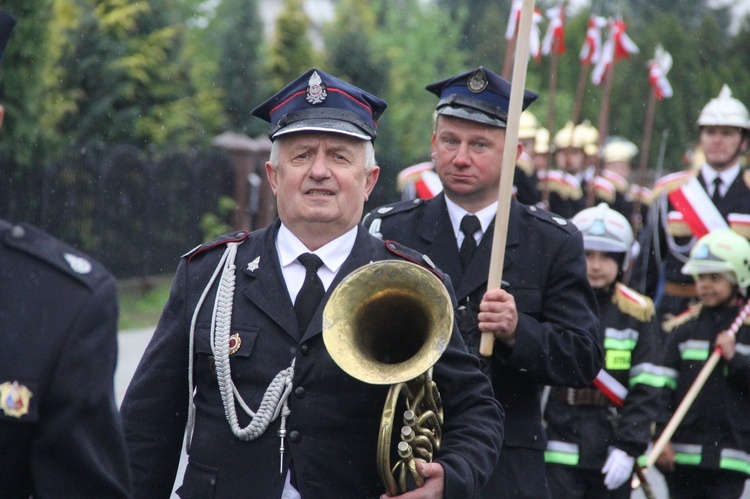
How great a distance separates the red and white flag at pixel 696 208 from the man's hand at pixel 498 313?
13.0 ft

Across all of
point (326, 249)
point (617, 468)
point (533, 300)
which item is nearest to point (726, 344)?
point (617, 468)

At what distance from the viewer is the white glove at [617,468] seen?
5.69m

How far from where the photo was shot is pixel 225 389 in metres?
3.46

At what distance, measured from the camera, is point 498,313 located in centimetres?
428

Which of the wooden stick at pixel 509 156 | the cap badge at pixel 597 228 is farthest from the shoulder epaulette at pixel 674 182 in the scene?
the wooden stick at pixel 509 156

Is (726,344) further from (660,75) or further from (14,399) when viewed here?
→ (660,75)

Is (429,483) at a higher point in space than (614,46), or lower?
lower

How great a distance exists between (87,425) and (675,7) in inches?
2048

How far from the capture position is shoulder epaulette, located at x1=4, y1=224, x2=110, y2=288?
2496 mm

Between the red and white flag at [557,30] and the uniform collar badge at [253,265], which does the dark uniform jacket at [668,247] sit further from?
the uniform collar badge at [253,265]

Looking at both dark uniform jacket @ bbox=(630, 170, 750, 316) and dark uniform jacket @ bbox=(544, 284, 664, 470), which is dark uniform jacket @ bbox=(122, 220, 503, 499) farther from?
dark uniform jacket @ bbox=(630, 170, 750, 316)

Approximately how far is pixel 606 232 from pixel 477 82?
1813 millimetres

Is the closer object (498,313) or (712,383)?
(498,313)

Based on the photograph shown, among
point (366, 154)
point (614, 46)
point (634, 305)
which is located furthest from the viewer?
point (614, 46)
